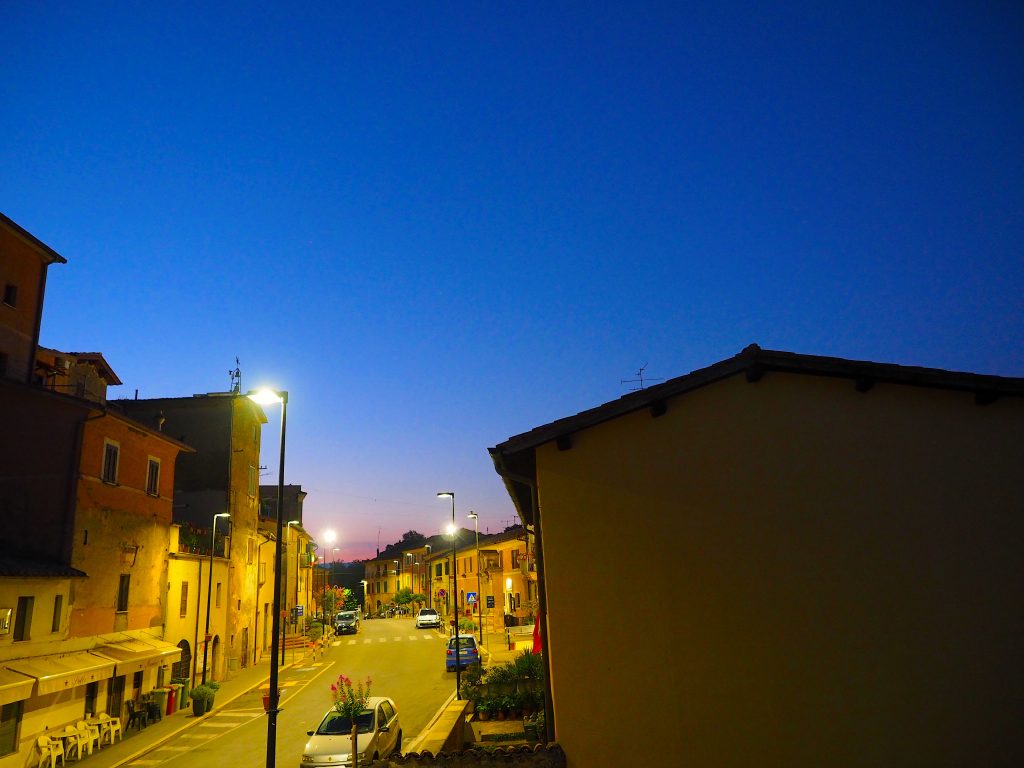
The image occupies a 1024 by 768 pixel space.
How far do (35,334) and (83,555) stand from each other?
10.0 meters

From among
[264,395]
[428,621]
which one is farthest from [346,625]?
[264,395]

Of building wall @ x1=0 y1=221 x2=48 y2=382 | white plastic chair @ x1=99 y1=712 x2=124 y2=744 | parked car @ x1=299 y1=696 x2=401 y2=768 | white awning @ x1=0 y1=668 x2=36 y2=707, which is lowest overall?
white plastic chair @ x1=99 y1=712 x2=124 y2=744

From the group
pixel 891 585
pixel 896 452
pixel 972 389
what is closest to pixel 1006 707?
pixel 891 585

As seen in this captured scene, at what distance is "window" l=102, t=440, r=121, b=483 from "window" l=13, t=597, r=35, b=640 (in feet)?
18.0

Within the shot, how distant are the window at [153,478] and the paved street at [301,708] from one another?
8.77 meters

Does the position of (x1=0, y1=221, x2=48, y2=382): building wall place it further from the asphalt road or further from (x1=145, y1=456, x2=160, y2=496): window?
the asphalt road

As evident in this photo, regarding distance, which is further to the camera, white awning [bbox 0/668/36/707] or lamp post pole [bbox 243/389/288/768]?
white awning [bbox 0/668/36/707]

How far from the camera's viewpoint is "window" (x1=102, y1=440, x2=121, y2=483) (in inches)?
929

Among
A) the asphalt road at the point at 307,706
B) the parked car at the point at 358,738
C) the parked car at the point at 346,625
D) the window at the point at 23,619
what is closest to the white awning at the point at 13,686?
the window at the point at 23,619

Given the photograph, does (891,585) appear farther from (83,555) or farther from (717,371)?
(83,555)

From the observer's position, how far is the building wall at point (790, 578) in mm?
8898

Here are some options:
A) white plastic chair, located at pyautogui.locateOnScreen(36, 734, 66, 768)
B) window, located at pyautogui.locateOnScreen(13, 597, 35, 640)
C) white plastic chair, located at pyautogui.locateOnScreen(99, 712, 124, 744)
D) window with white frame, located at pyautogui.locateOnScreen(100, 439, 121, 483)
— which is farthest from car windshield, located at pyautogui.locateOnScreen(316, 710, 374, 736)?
window with white frame, located at pyautogui.locateOnScreen(100, 439, 121, 483)

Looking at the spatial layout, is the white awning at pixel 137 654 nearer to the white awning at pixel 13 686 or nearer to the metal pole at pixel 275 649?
the white awning at pixel 13 686

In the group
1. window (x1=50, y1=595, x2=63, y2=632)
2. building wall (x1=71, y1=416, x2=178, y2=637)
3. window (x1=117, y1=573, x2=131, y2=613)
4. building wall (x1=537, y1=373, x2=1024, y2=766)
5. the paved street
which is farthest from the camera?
window (x1=117, y1=573, x2=131, y2=613)
